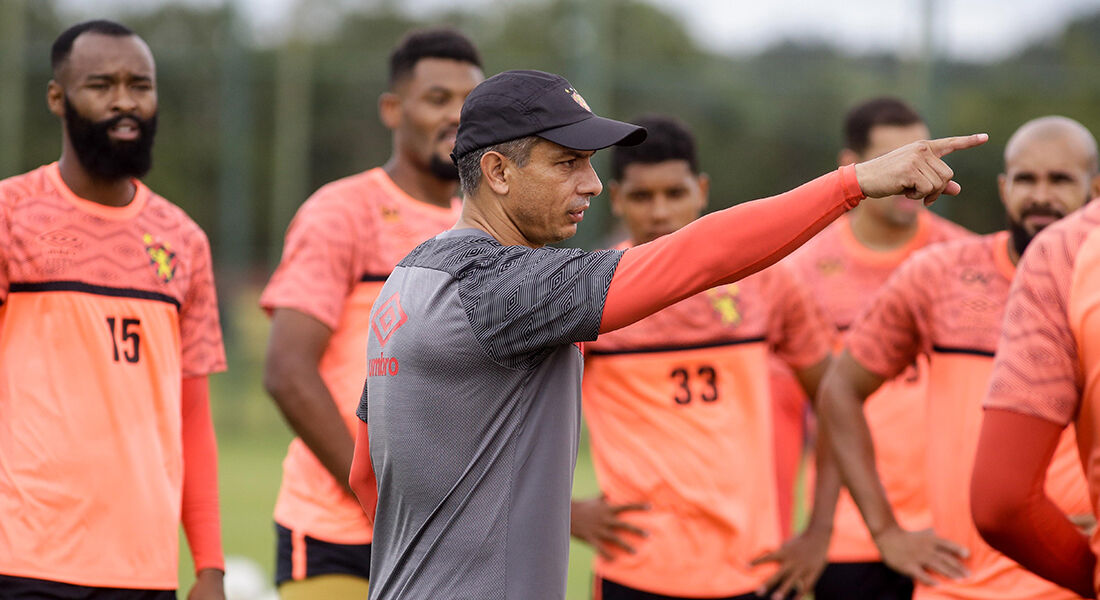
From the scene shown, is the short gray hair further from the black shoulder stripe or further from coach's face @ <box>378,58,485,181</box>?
coach's face @ <box>378,58,485,181</box>

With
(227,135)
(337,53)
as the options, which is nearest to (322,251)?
(227,135)

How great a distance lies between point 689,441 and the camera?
507cm

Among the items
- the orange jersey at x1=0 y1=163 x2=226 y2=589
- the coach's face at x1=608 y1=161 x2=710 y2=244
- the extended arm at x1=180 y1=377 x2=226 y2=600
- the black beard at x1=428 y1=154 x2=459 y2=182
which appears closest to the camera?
the orange jersey at x1=0 y1=163 x2=226 y2=589

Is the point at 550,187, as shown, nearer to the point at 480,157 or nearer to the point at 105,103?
the point at 480,157

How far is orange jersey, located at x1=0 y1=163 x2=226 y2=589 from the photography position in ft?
13.6

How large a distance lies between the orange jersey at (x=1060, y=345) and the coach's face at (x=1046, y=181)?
2.01m

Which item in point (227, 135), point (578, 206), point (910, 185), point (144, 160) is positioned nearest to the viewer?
point (910, 185)

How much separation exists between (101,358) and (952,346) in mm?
2972

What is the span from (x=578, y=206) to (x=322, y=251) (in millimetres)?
1886

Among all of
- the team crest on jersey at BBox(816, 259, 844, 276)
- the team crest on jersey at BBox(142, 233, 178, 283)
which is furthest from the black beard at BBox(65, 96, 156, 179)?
the team crest on jersey at BBox(816, 259, 844, 276)

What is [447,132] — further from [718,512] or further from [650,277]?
[650,277]

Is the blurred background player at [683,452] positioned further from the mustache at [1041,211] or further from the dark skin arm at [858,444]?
→ the mustache at [1041,211]

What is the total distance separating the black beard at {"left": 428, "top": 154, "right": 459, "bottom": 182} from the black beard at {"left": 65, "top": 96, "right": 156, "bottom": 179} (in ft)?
3.73

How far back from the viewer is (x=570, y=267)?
2904 millimetres
